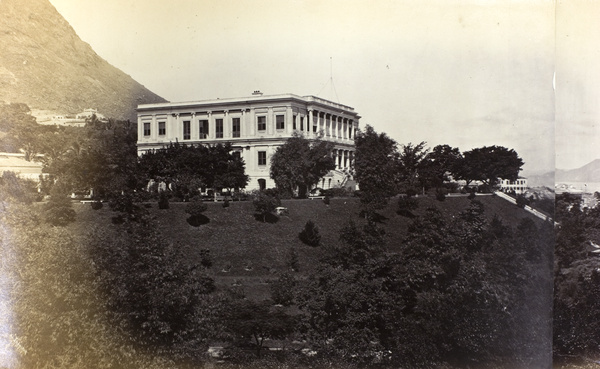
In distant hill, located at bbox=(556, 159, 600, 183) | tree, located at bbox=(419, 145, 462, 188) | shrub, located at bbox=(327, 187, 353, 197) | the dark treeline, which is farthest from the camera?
shrub, located at bbox=(327, 187, 353, 197)

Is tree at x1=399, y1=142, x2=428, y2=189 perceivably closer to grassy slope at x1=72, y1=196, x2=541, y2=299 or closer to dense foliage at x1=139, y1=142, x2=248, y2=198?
grassy slope at x1=72, y1=196, x2=541, y2=299

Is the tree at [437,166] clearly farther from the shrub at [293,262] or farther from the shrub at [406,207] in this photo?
the shrub at [293,262]

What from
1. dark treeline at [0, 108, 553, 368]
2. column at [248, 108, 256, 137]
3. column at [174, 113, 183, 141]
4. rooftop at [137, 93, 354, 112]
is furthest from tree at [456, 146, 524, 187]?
column at [174, 113, 183, 141]

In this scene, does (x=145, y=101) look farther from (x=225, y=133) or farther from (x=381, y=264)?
(x=381, y=264)

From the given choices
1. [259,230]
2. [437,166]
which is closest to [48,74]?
[259,230]

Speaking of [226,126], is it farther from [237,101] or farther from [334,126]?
[334,126]

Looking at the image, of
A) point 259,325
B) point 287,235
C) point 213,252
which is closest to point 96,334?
point 259,325
